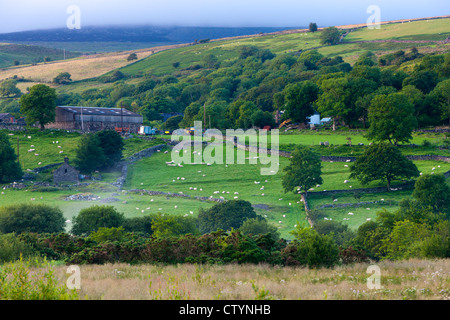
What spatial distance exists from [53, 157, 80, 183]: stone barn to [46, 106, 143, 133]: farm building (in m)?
25.7

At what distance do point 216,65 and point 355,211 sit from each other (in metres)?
147

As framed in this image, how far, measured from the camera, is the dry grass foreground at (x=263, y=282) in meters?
14.7

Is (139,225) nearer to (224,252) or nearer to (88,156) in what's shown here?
(224,252)

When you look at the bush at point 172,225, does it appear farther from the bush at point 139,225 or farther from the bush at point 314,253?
the bush at point 314,253

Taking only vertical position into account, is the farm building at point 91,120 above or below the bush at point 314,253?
below

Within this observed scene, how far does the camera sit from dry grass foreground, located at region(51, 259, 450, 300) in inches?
579

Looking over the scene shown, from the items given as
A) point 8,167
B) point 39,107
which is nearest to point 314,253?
point 8,167

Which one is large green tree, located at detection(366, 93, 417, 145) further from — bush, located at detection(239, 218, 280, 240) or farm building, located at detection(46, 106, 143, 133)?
farm building, located at detection(46, 106, 143, 133)

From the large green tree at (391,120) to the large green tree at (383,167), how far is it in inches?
513

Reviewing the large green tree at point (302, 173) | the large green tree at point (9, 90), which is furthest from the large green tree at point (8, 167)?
the large green tree at point (9, 90)

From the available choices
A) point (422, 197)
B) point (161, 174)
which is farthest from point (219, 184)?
point (422, 197)

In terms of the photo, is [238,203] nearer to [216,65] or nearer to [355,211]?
[355,211]

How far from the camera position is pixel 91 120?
88875 millimetres
